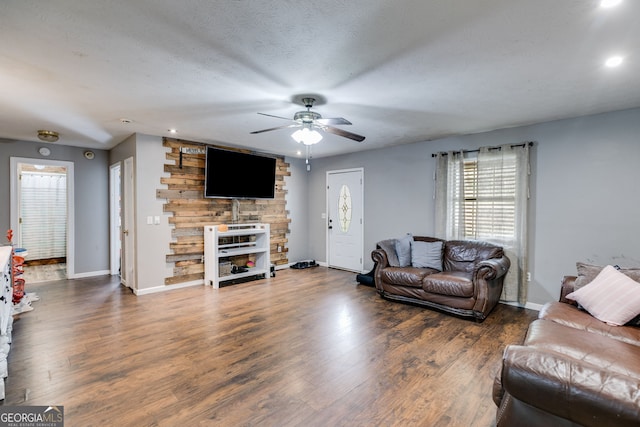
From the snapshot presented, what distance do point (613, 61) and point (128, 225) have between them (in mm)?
6039

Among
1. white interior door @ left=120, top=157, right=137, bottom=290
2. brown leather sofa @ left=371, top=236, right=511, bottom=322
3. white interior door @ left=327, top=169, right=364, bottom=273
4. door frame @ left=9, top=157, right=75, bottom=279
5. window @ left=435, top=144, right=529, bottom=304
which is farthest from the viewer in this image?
white interior door @ left=327, top=169, right=364, bottom=273

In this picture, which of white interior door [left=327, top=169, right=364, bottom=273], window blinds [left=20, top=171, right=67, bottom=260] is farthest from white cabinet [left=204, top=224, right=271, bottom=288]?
window blinds [left=20, top=171, right=67, bottom=260]

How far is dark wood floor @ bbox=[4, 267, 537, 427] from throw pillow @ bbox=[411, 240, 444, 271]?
0.74 m

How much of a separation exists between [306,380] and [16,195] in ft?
19.2

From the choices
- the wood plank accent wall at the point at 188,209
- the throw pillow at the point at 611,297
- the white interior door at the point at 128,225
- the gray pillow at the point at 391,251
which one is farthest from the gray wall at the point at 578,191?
the white interior door at the point at 128,225

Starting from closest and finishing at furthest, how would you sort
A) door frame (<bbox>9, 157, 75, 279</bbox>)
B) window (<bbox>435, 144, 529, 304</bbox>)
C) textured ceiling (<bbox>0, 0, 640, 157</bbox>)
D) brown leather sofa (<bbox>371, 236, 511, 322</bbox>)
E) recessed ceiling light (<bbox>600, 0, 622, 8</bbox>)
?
1. recessed ceiling light (<bbox>600, 0, 622, 8</bbox>)
2. textured ceiling (<bbox>0, 0, 640, 157</bbox>)
3. brown leather sofa (<bbox>371, 236, 511, 322</bbox>)
4. window (<bbox>435, 144, 529, 304</bbox>)
5. door frame (<bbox>9, 157, 75, 279</bbox>)

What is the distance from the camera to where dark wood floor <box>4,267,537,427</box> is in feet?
6.52

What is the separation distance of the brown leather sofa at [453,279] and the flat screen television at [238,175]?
100 inches

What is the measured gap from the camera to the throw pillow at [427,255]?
4.41m

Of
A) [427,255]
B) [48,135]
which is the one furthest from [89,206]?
[427,255]

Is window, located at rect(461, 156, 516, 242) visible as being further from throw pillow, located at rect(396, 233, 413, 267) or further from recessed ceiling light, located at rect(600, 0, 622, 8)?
recessed ceiling light, located at rect(600, 0, 622, 8)

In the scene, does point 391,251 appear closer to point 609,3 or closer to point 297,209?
point 297,209

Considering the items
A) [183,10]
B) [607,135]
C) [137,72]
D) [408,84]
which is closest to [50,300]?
[137,72]

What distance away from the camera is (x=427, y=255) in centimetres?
446
